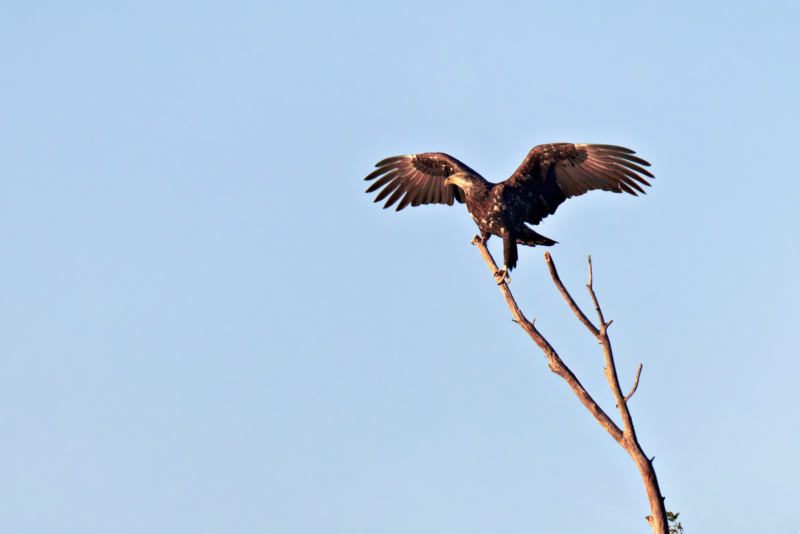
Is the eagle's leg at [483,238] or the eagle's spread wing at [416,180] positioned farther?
the eagle's spread wing at [416,180]

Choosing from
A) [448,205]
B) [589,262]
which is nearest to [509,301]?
[589,262]

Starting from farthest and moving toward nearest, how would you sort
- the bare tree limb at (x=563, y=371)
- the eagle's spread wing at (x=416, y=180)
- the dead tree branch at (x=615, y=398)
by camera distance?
the eagle's spread wing at (x=416, y=180), the bare tree limb at (x=563, y=371), the dead tree branch at (x=615, y=398)

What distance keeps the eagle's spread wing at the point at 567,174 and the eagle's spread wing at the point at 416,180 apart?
5.16ft

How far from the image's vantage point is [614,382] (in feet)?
29.1

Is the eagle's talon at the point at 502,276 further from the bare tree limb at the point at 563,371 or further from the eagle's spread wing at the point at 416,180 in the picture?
the eagle's spread wing at the point at 416,180

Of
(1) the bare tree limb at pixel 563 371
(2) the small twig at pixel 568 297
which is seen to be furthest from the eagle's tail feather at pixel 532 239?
(2) the small twig at pixel 568 297

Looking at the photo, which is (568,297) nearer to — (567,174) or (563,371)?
(563,371)

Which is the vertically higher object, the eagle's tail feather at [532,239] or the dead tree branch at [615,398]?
the eagle's tail feather at [532,239]

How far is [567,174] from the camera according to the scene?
11.6 meters

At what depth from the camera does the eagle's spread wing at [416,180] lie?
12875 millimetres

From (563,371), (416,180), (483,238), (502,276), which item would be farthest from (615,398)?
(416,180)

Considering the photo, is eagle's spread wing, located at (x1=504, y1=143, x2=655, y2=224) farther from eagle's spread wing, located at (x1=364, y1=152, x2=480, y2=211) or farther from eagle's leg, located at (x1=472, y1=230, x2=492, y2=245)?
eagle's spread wing, located at (x1=364, y1=152, x2=480, y2=211)

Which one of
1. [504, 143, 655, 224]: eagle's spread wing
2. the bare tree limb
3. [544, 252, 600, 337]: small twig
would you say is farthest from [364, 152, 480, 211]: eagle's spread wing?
[544, 252, 600, 337]: small twig

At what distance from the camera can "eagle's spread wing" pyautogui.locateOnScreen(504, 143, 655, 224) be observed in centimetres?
1137
